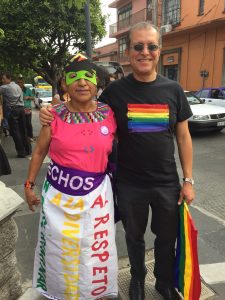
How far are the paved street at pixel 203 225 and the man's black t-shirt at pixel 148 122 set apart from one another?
42.4 inches

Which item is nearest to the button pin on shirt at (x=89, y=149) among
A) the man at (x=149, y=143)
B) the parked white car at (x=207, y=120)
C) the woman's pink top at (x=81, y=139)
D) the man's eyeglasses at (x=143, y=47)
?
the woman's pink top at (x=81, y=139)

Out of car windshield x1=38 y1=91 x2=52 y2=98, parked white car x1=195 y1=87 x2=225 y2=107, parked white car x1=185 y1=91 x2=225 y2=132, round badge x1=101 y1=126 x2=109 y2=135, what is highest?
round badge x1=101 y1=126 x2=109 y2=135

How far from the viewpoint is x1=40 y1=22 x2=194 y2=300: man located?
80.6 inches

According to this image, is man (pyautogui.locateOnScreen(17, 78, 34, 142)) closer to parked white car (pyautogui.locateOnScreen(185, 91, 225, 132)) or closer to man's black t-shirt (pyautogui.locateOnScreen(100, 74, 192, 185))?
parked white car (pyautogui.locateOnScreen(185, 91, 225, 132))

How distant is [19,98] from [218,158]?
186 inches

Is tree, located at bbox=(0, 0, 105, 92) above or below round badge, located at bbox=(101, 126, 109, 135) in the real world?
above

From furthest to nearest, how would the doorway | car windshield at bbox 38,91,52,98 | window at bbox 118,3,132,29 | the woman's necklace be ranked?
window at bbox 118,3,132,29 < car windshield at bbox 38,91,52,98 < the doorway < the woman's necklace

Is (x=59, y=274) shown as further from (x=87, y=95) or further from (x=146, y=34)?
(x=146, y=34)

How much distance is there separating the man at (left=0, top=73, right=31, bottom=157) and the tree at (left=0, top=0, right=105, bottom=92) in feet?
4.23

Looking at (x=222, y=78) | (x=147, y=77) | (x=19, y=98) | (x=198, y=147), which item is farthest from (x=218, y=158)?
(x=222, y=78)

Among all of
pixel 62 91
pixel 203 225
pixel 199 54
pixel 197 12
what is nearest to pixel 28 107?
pixel 62 91

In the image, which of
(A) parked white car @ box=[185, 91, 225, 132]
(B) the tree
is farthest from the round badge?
(A) parked white car @ box=[185, 91, 225, 132]

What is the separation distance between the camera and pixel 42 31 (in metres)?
8.13

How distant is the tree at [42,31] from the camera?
789 cm
